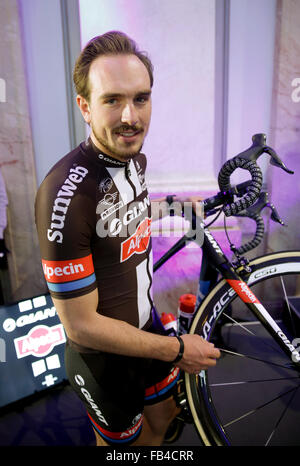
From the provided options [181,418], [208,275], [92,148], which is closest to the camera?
[92,148]

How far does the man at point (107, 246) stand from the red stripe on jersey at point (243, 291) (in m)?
0.33

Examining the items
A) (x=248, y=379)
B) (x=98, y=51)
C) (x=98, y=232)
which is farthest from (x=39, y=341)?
(x=98, y=51)

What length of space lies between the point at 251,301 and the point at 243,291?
6cm

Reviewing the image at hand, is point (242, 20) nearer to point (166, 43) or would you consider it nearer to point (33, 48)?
point (166, 43)

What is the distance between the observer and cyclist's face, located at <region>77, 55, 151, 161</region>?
1.03m

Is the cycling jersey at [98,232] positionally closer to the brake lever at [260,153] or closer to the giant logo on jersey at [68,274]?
the giant logo on jersey at [68,274]

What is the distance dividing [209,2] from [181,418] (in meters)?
2.51

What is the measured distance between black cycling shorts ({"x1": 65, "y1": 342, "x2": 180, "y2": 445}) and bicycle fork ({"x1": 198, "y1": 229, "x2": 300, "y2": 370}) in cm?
53

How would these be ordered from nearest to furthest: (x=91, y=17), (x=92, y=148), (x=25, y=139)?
1. (x=92, y=148)
2. (x=91, y=17)
3. (x=25, y=139)

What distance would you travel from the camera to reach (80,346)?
116 centimetres

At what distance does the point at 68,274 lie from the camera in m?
0.99
